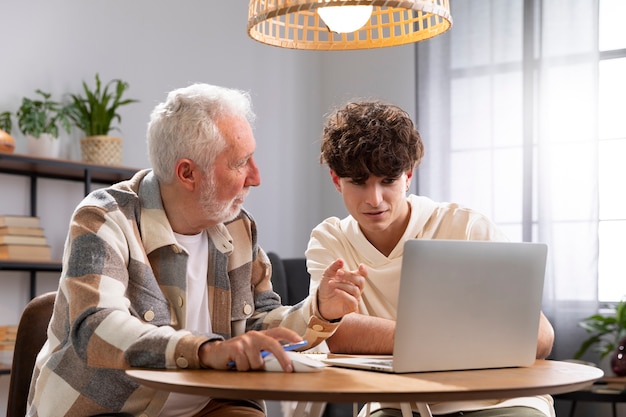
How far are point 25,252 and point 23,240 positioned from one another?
2.1 inches

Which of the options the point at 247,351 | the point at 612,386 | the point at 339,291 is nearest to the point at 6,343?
the point at 339,291

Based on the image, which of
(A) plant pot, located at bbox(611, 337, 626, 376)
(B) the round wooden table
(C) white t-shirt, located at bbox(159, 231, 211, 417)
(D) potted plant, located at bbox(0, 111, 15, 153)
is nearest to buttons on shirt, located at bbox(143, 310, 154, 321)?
(C) white t-shirt, located at bbox(159, 231, 211, 417)

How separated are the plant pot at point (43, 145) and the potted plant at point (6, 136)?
10 cm

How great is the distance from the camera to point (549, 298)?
4812 millimetres

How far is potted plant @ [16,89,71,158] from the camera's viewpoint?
3.96 meters

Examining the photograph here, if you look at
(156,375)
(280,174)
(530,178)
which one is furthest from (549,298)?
(156,375)

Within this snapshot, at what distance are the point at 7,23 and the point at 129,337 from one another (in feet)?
9.60

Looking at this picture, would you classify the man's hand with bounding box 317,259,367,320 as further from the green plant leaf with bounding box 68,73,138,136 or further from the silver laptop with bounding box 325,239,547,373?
the green plant leaf with bounding box 68,73,138,136

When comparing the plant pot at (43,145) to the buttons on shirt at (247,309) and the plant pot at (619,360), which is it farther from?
the plant pot at (619,360)

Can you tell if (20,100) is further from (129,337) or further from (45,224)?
(129,337)

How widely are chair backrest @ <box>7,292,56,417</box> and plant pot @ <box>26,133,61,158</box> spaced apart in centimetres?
211

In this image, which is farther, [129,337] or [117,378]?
[117,378]

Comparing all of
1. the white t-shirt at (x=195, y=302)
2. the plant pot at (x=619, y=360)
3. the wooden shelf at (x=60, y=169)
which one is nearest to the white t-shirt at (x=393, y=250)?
the white t-shirt at (x=195, y=302)

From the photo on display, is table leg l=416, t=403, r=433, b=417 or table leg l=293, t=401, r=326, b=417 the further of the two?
table leg l=293, t=401, r=326, b=417
